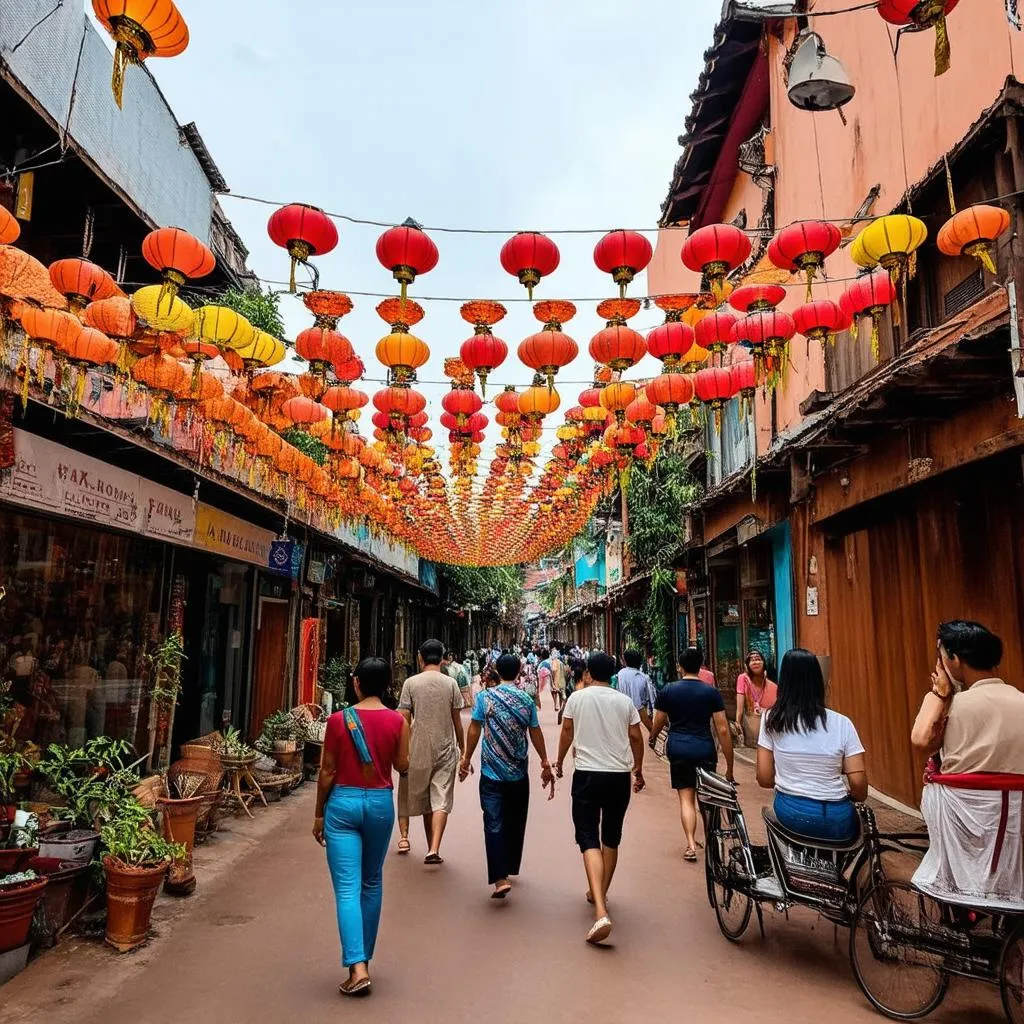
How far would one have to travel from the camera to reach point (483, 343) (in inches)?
300

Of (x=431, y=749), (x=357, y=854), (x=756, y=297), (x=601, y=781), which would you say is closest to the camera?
(x=357, y=854)

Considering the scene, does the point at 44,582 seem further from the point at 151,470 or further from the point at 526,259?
the point at 526,259

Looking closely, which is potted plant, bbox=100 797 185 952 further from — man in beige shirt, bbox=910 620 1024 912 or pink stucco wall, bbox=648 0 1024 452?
pink stucco wall, bbox=648 0 1024 452

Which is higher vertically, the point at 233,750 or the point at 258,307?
the point at 258,307

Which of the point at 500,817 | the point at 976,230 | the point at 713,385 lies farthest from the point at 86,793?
the point at 976,230

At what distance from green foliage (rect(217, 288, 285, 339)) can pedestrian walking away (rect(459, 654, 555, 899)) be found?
29.3 ft

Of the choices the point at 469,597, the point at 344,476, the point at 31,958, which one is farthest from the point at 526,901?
the point at 469,597

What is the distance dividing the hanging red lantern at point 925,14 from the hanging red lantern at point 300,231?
390cm

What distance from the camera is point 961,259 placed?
762 cm

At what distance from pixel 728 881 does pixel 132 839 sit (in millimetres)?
4100

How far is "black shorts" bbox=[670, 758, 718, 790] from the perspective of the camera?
6668 mm

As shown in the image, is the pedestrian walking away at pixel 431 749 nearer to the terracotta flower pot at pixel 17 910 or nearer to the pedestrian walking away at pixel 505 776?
the pedestrian walking away at pixel 505 776

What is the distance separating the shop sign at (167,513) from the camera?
8180 millimetres

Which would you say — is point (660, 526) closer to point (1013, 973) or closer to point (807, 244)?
point (807, 244)
